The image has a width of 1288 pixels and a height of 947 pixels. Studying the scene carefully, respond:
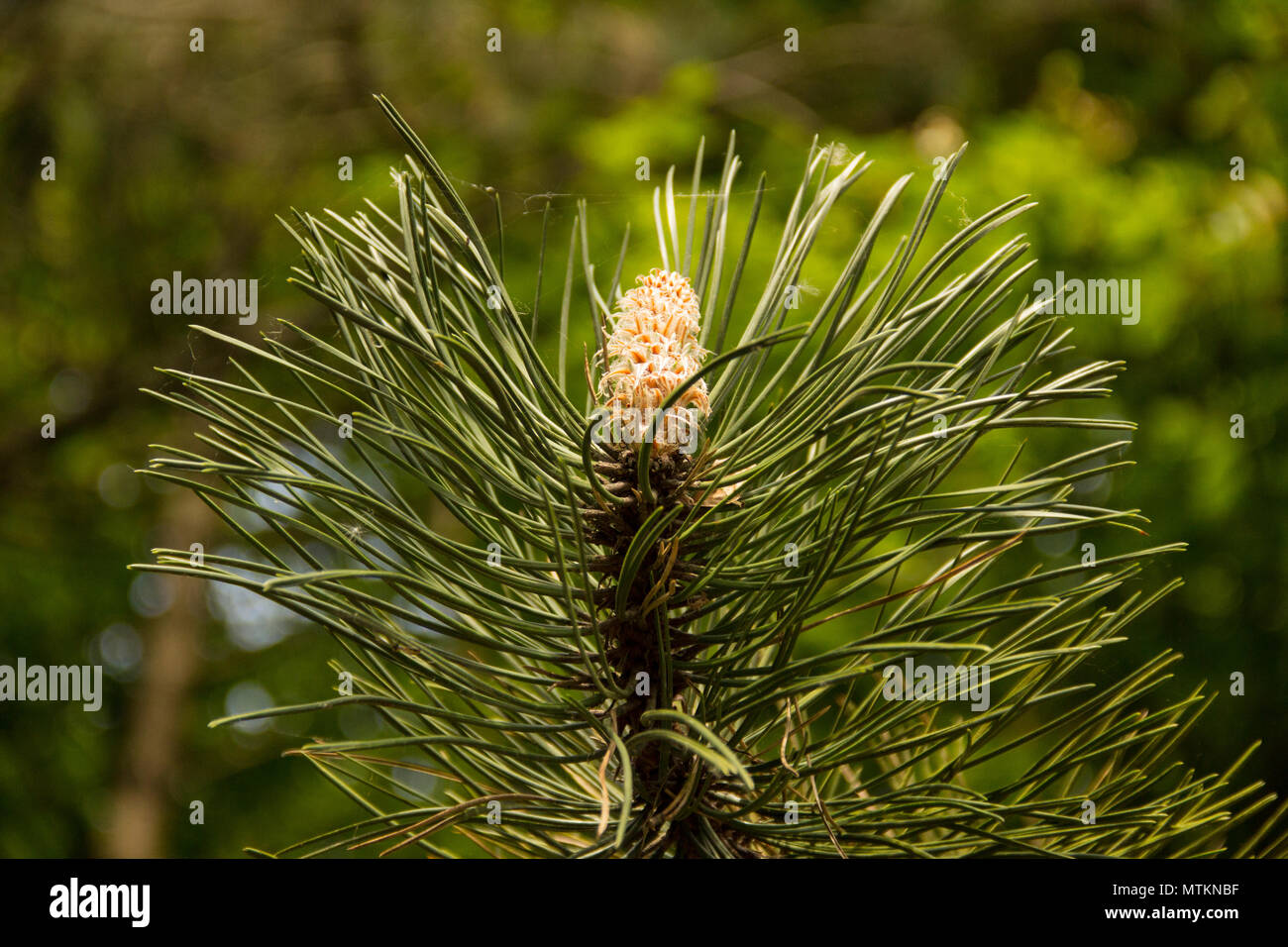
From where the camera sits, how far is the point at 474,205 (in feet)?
5.74

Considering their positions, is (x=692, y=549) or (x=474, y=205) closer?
(x=692, y=549)

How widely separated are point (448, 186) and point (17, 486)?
2.21m

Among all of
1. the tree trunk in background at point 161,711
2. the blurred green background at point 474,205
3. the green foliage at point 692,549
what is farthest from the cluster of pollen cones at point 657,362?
the tree trunk in background at point 161,711

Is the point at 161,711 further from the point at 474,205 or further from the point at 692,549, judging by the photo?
the point at 692,549

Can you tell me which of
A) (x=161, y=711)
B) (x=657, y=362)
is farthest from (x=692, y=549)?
(x=161, y=711)

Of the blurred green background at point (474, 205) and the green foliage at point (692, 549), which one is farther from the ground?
the blurred green background at point (474, 205)

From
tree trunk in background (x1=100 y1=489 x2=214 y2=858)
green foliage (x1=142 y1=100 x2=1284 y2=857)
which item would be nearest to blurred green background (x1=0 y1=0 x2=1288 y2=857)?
tree trunk in background (x1=100 y1=489 x2=214 y2=858)

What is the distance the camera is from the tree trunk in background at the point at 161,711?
2160mm

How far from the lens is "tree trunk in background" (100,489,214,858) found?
7.09 ft

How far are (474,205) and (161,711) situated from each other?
1300 mm

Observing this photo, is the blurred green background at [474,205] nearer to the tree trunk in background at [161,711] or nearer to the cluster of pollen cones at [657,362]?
the tree trunk in background at [161,711]

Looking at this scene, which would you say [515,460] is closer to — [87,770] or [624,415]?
[624,415]

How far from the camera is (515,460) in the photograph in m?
0.45
